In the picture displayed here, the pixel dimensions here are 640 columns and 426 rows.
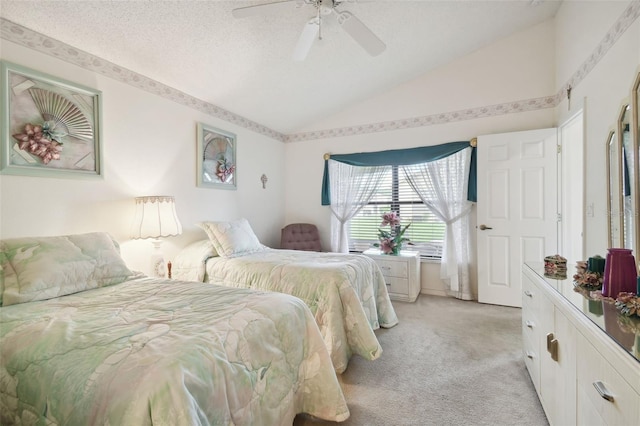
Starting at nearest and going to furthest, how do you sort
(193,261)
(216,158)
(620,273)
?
1. (620,273)
2. (193,261)
3. (216,158)

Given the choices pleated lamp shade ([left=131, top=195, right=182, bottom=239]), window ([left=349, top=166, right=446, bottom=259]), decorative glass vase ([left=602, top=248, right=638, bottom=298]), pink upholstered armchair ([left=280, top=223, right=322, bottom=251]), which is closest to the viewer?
decorative glass vase ([left=602, top=248, right=638, bottom=298])

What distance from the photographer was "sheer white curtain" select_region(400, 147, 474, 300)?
3.65m

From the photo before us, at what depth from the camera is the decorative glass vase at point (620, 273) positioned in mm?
1213

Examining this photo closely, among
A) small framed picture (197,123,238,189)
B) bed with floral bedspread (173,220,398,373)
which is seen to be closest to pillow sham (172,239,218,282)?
bed with floral bedspread (173,220,398,373)

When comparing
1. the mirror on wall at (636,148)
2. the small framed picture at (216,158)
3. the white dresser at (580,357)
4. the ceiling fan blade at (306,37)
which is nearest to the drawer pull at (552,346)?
the white dresser at (580,357)

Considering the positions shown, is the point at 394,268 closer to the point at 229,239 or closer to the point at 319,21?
the point at 229,239

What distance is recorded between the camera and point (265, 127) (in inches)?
169

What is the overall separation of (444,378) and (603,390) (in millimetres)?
1231

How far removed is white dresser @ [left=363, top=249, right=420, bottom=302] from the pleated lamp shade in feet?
8.06

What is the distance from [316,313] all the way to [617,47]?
2727 mm

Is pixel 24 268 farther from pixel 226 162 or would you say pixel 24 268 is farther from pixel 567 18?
pixel 567 18

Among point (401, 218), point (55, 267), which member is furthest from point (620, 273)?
point (401, 218)

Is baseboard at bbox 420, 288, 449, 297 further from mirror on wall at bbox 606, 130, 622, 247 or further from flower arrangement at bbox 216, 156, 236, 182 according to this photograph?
flower arrangement at bbox 216, 156, 236, 182

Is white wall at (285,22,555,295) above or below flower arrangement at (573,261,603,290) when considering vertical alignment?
above
